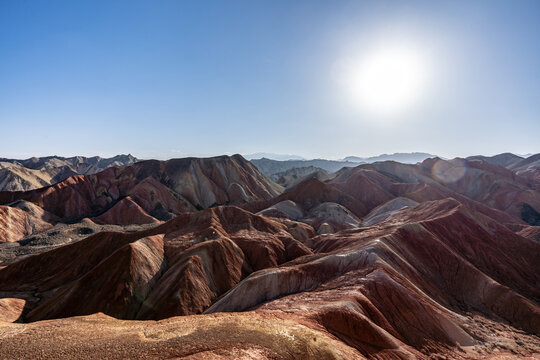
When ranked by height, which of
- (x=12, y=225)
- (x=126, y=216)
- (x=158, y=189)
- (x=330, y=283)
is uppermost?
(x=158, y=189)

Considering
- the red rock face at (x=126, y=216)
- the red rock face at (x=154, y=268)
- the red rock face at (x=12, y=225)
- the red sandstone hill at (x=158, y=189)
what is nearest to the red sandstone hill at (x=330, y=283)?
the red rock face at (x=154, y=268)

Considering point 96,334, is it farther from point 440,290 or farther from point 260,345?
point 440,290

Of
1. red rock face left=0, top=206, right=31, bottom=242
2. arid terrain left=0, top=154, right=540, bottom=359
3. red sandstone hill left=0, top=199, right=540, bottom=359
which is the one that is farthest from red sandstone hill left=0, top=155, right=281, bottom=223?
red sandstone hill left=0, top=199, right=540, bottom=359

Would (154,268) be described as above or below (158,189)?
below

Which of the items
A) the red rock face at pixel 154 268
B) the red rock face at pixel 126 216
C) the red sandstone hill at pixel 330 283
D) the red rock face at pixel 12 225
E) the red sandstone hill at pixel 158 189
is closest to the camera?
the red sandstone hill at pixel 330 283

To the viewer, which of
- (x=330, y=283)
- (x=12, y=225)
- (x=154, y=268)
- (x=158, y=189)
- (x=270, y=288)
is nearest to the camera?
(x=330, y=283)

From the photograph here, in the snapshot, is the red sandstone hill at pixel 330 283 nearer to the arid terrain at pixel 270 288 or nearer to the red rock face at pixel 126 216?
the arid terrain at pixel 270 288

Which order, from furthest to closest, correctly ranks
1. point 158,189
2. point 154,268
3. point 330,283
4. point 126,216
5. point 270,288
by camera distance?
1. point 158,189
2. point 126,216
3. point 154,268
4. point 270,288
5. point 330,283

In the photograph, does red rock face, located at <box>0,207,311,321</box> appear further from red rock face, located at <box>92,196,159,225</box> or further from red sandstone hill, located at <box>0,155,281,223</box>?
red sandstone hill, located at <box>0,155,281,223</box>

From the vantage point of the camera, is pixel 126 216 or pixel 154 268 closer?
pixel 154 268

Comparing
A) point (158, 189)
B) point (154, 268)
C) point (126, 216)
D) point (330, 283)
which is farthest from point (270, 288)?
point (158, 189)

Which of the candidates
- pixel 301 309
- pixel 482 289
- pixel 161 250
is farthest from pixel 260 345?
pixel 482 289

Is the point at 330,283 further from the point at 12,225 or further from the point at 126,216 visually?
the point at 12,225
